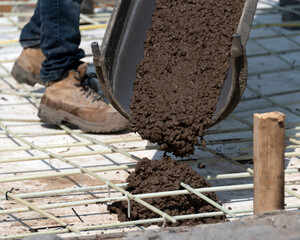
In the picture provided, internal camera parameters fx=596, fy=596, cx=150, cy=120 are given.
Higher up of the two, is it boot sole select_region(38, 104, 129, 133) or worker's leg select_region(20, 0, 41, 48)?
worker's leg select_region(20, 0, 41, 48)

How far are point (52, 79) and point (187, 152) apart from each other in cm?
125

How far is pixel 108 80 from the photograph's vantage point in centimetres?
268

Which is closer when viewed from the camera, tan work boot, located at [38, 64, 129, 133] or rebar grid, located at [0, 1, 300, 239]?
rebar grid, located at [0, 1, 300, 239]

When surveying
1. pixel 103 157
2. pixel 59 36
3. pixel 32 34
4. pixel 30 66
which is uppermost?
pixel 59 36

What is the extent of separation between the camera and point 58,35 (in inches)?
134

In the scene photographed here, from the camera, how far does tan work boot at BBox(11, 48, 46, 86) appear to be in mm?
3850

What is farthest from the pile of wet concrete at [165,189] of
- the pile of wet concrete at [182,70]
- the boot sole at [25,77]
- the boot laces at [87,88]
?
the boot sole at [25,77]

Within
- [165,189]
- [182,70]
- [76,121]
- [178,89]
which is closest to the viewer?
[165,189]

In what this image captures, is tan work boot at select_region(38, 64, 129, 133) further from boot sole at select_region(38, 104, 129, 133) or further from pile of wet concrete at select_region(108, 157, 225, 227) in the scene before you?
pile of wet concrete at select_region(108, 157, 225, 227)

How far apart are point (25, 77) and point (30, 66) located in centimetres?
9

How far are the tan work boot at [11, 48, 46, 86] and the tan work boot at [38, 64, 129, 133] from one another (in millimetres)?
384

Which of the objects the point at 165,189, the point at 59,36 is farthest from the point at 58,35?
the point at 165,189

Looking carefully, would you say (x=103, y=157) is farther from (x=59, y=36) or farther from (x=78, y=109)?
(x=59, y=36)

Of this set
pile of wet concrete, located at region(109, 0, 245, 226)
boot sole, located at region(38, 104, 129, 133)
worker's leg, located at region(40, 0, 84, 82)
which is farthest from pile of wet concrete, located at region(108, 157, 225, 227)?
worker's leg, located at region(40, 0, 84, 82)
